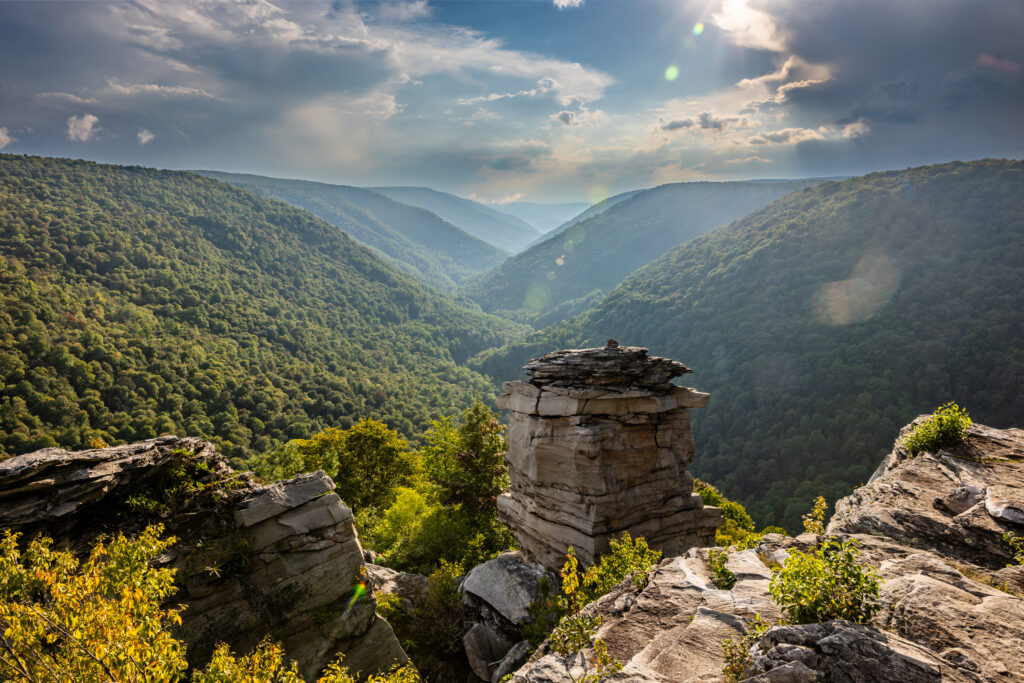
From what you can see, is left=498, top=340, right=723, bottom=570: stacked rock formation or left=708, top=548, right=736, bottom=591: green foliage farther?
left=498, top=340, right=723, bottom=570: stacked rock formation

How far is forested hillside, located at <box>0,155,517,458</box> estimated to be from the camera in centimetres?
7175

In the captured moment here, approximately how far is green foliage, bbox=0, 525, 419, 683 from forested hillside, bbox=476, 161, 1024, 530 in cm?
7691

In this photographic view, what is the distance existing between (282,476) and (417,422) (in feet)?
292

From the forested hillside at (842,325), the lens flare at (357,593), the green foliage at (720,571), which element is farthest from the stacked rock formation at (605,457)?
the forested hillside at (842,325)

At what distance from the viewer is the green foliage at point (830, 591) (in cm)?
538

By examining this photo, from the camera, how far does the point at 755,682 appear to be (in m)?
4.61

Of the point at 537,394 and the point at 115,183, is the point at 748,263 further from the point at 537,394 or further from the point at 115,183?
the point at 115,183

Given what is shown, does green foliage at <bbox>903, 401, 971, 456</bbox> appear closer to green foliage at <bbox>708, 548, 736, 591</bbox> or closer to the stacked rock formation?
green foliage at <bbox>708, 548, 736, 591</bbox>

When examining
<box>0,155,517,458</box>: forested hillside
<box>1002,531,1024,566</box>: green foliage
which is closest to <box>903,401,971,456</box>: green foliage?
<box>1002,531,1024,566</box>: green foliage

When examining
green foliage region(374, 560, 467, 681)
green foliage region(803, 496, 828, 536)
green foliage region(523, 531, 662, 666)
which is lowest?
green foliage region(374, 560, 467, 681)

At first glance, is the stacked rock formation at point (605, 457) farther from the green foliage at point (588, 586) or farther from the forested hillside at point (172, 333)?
the forested hillside at point (172, 333)

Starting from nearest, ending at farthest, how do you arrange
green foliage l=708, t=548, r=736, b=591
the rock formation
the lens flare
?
the rock formation → green foliage l=708, t=548, r=736, b=591 → the lens flare

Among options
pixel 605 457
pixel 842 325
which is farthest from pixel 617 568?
pixel 842 325

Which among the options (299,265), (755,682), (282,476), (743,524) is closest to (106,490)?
(755,682)
